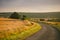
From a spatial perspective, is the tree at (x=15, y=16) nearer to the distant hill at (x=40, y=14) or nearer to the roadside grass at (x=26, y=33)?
the distant hill at (x=40, y=14)

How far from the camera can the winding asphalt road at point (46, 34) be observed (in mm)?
2289

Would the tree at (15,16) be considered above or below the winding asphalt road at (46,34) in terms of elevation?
above

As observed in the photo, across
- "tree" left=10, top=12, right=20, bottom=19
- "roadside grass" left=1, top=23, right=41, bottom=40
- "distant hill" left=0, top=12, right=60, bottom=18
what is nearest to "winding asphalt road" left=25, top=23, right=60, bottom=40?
"roadside grass" left=1, top=23, right=41, bottom=40

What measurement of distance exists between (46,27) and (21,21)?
17.0 inches

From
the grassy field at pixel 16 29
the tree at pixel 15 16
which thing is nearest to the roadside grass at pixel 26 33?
the grassy field at pixel 16 29

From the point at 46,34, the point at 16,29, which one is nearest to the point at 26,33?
the point at 16,29

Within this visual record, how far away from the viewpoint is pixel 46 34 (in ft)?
7.68

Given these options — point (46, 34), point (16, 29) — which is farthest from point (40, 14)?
point (16, 29)

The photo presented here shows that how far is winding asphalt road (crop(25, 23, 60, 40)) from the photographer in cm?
229

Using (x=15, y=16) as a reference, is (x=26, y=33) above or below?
below

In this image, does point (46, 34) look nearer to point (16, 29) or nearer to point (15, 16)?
point (16, 29)

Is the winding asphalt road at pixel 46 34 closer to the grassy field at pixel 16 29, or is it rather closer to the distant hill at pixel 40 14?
the grassy field at pixel 16 29

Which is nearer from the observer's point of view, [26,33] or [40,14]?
[26,33]

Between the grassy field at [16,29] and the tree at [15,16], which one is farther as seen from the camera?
the tree at [15,16]
